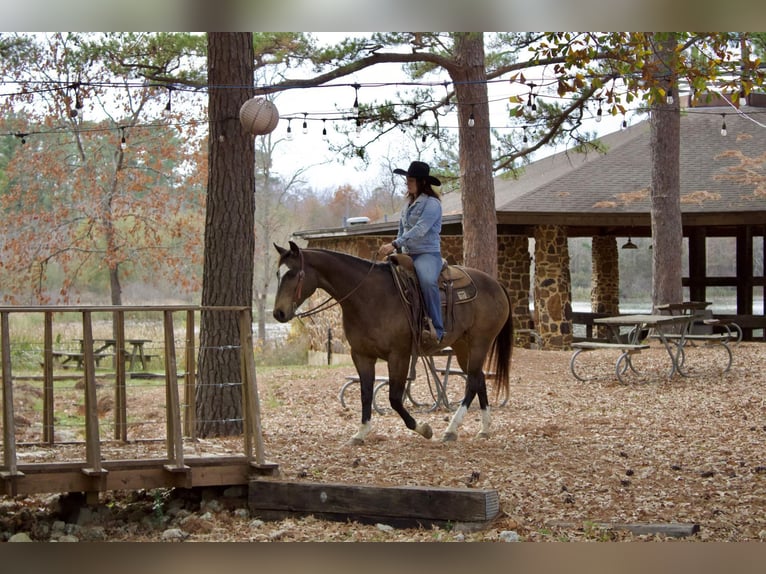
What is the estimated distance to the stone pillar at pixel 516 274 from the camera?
1612cm

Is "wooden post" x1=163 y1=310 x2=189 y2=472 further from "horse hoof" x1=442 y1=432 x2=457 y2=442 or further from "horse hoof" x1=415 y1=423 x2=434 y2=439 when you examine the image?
"horse hoof" x1=442 y1=432 x2=457 y2=442

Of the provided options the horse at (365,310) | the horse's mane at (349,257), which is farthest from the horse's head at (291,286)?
the horse's mane at (349,257)

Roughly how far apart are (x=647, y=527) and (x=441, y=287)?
104 inches

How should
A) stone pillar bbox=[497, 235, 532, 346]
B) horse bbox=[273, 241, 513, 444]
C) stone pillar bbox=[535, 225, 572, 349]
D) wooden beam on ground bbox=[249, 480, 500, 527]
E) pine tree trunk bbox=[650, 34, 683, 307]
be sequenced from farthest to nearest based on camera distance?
1. stone pillar bbox=[497, 235, 532, 346]
2. stone pillar bbox=[535, 225, 572, 349]
3. pine tree trunk bbox=[650, 34, 683, 307]
4. horse bbox=[273, 241, 513, 444]
5. wooden beam on ground bbox=[249, 480, 500, 527]

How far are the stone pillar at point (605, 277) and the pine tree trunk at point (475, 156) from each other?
7.00m

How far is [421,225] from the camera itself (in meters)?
6.92

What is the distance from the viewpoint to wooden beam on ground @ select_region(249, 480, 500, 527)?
5.34 metres

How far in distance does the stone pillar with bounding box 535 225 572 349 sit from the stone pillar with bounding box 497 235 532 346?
38 cm

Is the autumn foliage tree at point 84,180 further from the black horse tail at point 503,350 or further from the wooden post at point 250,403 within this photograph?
the wooden post at point 250,403

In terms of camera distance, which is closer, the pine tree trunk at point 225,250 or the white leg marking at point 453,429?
the white leg marking at point 453,429

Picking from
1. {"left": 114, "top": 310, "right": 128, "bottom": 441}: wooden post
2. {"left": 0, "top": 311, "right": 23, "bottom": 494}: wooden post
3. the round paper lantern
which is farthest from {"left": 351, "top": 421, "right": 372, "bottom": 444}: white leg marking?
{"left": 0, "top": 311, "right": 23, "bottom": 494}: wooden post

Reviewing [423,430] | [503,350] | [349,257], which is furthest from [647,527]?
[503,350]

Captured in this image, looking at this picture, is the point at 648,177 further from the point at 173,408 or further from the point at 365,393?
the point at 173,408

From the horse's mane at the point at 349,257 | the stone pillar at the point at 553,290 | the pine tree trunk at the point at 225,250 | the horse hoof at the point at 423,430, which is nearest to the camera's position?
the horse's mane at the point at 349,257
